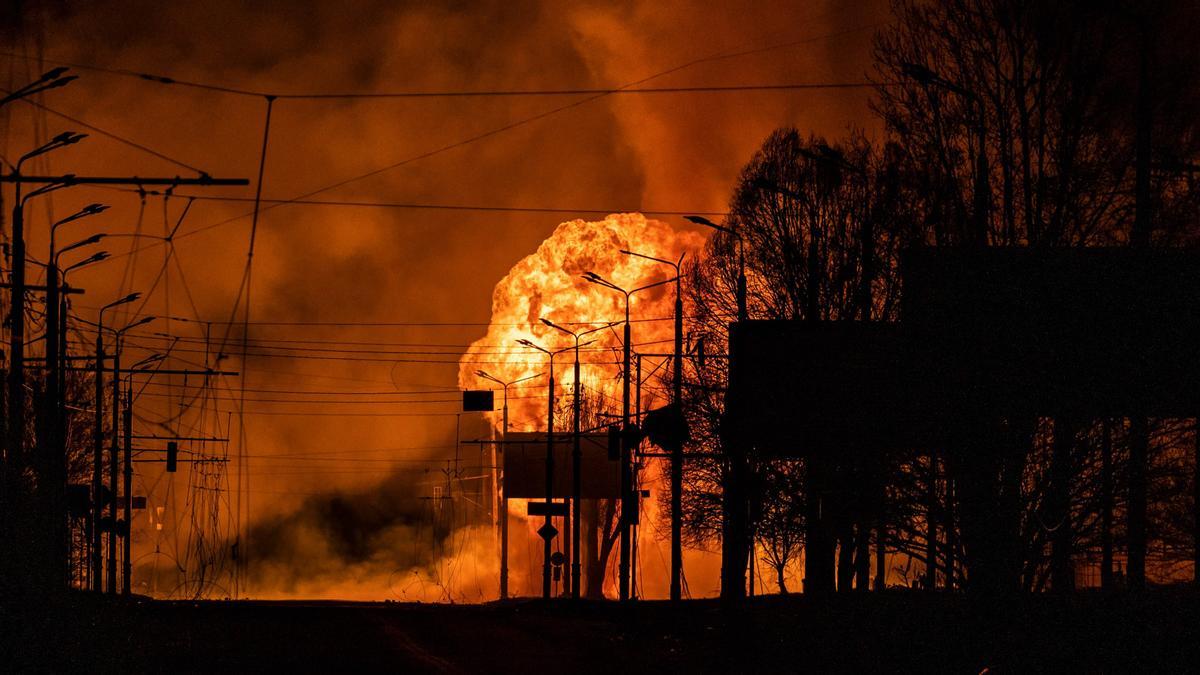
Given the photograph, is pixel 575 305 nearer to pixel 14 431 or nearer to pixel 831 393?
pixel 831 393

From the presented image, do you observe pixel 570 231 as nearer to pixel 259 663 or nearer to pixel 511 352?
pixel 511 352

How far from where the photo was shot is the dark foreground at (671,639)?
17.5 m

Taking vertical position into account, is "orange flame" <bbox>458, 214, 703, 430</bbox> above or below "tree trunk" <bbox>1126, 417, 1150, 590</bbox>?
above

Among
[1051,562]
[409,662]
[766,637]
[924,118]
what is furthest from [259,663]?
[924,118]

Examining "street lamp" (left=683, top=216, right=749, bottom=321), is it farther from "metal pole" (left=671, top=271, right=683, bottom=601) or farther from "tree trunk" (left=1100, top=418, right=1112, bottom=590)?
"tree trunk" (left=1100, top=418, right=1112, bottom=590)

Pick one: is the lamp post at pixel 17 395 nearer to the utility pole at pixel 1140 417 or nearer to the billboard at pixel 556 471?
the utility pole at pixel 1140 417

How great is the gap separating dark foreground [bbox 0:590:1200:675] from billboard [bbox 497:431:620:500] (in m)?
37.0

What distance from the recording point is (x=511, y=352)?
7475 cm

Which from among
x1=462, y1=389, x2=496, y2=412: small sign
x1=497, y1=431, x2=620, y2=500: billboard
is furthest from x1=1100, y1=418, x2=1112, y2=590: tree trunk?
x1=497, y1=431, x2=620, y2=500: billboard

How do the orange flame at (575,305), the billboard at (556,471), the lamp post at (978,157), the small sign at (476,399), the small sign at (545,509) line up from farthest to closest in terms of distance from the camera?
1. the billboard at (556,471)
2. the orange flame at (575,305)
3. the small sign at (476,399)
4. the small sign at (545,509)
5. the lamp post at (978,157)

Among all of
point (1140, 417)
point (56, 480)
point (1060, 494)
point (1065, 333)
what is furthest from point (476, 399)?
point (1140, 417)

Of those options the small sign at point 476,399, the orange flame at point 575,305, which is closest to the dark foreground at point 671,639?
the small sign at point 476,399

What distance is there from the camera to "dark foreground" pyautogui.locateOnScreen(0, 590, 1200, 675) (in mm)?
17516

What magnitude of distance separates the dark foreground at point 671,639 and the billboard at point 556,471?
122 feet
